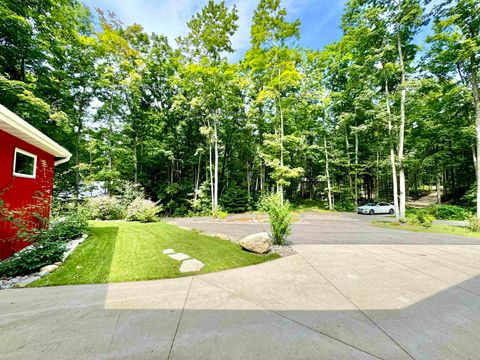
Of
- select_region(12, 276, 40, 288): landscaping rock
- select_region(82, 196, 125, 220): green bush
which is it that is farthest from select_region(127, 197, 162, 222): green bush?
select_region(12, 276, 40, 288): landscaping rock

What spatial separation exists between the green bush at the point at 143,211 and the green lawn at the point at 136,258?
3.82 meters

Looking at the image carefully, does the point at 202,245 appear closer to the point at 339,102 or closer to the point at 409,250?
the point at 409,250

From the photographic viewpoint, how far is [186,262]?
13.4 ft

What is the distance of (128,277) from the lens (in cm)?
341


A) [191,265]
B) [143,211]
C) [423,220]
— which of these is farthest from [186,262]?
[423,220]

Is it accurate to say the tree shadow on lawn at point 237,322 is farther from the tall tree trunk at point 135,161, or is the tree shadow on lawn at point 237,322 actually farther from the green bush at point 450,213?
the green bush at point 450,213

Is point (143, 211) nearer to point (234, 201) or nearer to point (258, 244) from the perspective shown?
point (234, 201)

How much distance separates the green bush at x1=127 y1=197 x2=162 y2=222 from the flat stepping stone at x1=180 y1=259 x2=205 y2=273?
700 centimetres

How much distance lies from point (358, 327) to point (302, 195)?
2571 cm

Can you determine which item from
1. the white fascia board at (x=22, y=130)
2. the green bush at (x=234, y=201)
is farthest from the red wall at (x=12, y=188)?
the green bush at (x=234, y=201)

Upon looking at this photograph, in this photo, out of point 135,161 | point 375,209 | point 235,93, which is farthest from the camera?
point 375,209

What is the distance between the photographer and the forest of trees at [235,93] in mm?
9484

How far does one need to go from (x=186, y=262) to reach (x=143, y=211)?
299 inches

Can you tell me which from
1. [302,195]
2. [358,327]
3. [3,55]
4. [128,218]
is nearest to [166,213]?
[128,218]
